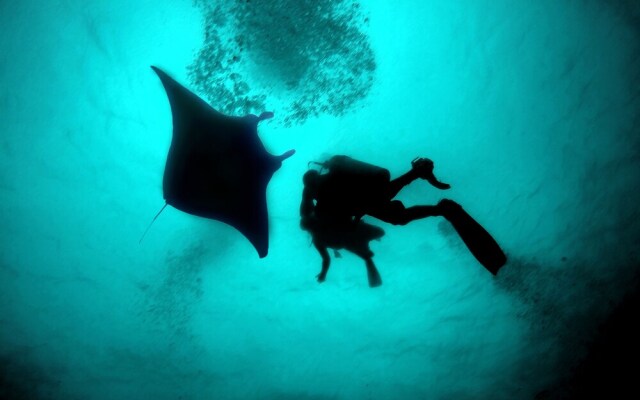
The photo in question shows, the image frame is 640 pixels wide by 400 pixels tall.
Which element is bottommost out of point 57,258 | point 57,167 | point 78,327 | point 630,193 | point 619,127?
point 630,193

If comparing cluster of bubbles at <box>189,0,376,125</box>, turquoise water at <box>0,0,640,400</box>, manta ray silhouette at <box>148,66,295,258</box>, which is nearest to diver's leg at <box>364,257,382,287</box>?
manta ray silhouette at <box>148,66,295,258</box>

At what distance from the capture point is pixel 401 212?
15.3 ft

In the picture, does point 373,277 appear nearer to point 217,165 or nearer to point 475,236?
point 475,236

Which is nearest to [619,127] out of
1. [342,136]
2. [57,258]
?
[342,136]

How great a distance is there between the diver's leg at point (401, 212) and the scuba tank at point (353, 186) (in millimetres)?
149

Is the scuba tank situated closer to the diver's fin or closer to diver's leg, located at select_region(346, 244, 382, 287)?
the diver's fin

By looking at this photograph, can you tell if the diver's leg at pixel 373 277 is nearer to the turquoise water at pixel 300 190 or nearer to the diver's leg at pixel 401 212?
the diver's leg at pixel 401 212

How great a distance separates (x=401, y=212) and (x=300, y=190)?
5436mm

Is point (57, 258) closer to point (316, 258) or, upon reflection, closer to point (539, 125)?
point (316, 258)

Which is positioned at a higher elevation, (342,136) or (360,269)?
(342,136)

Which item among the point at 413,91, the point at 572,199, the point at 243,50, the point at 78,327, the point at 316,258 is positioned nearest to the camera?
the point at 243,50

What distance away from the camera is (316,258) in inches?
411

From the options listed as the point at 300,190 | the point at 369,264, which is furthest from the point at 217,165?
the point at 300,190

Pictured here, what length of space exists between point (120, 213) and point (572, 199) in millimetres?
13717
